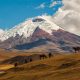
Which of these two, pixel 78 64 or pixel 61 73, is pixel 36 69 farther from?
pixel 61 73

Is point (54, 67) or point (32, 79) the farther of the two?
point (54, 67)

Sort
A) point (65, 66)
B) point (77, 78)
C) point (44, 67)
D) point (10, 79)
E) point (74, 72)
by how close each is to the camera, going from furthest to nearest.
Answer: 1. point (44, 67)
2. point (65, 66)
3. point (10, 79)
4. point (74, 72)
5. point (77, 78)

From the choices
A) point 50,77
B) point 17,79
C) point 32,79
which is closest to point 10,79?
point 17,79

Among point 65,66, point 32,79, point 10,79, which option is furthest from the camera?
point 65,66

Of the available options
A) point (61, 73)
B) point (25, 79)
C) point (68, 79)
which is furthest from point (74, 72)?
point (25, 79)

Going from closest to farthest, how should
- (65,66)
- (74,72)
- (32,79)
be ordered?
1. (74,72)
2. (32,79)
3. (65,66)

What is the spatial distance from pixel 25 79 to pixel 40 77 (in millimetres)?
9052

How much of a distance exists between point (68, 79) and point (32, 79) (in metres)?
29.0

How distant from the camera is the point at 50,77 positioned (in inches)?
5330

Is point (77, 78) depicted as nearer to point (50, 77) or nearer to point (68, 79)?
point (68, 79)

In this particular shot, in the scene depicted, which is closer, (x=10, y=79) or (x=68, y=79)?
(x=68, y=79)

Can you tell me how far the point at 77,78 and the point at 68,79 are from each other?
4.26 metres

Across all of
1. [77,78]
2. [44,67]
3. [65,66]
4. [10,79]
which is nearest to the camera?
[77,78]

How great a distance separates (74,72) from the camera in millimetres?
134125
